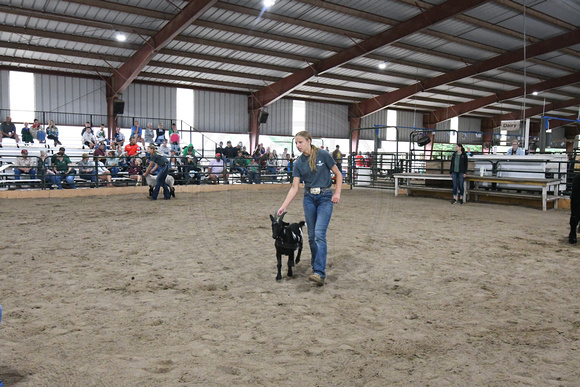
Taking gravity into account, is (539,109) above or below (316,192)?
above

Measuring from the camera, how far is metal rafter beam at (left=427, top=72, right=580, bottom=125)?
2528 centimetres

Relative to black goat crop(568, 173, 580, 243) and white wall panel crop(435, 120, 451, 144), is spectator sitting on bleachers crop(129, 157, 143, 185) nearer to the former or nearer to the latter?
black goat crop(568, 173, 580, 243)

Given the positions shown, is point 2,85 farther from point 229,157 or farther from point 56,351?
point 56,351

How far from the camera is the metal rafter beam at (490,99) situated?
82.9ft

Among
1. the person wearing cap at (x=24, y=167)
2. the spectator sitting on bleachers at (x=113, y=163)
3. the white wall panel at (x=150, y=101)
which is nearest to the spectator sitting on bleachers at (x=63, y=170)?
the person wearing cap at (x=24, y=167)

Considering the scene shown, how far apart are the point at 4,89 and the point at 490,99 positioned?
30.2m

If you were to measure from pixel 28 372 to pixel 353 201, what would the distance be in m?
11.1

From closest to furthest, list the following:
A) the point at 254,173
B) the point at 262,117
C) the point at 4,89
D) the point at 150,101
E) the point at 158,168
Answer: the point at 158,168
the point at 254,173
the point at 4,89
the point at 150,101
the point at 262,117

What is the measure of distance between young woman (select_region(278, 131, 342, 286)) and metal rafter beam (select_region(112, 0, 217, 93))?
35.9ft

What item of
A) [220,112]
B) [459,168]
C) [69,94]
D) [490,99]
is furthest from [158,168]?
[490,99]

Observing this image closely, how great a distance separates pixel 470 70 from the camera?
22875 mm

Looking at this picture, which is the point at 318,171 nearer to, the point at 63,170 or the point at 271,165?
the point at 63,170

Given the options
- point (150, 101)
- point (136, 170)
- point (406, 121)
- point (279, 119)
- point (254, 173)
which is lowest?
point (254, 173)

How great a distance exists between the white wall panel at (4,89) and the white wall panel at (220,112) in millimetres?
9318
